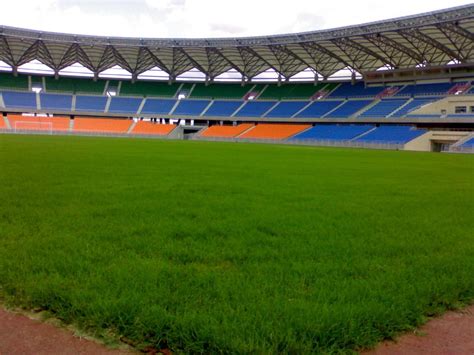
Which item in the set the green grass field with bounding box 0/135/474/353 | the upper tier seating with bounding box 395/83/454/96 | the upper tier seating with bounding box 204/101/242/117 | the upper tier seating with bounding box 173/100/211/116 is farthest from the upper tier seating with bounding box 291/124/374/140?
the green grass field with bounding box 0/135/474/353

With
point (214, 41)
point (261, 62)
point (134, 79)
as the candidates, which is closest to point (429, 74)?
point (261, 62)

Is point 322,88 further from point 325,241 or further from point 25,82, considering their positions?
point 325,241

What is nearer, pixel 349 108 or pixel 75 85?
pixel 349 108

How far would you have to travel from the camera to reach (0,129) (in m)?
58.1

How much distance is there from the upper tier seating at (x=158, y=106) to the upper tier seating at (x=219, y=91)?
14.9ft

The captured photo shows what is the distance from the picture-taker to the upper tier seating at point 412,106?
51713 mm

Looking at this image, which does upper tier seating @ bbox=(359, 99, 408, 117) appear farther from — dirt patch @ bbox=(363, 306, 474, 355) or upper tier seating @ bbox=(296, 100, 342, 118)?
dirt patch @ bbox=(363, 306, 474, 355)

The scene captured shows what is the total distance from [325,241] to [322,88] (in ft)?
217

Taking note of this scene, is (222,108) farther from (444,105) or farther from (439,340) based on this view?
(439,340)

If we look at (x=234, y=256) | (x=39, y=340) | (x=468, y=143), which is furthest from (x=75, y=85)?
(x=39, y=340)

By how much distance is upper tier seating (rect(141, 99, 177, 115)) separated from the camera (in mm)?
72312

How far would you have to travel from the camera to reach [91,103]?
71688 millimetres

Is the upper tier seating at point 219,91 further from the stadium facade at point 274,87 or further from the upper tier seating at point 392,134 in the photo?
the upper tier seating at point 392,134

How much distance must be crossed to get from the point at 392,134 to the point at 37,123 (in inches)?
2071
